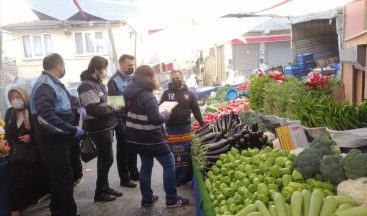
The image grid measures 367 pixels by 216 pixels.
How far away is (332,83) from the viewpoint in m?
4.20

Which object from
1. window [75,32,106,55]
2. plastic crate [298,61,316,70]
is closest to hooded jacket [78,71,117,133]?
plastic crate [298,61,316,70]

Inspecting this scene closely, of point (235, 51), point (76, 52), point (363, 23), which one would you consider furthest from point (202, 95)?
point (76, 52)

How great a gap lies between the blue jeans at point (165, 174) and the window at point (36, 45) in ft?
62.4

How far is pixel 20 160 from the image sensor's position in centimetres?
423

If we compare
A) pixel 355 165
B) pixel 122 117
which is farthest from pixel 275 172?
pixel 122 117

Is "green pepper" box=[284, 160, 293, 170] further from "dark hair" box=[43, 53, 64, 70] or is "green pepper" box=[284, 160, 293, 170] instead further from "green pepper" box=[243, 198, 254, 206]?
"dark hair" box=[43, 53, 64, 70]

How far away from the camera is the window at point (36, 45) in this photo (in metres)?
A: 21.3

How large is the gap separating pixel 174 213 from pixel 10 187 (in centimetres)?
211

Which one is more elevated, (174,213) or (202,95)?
(202,95)

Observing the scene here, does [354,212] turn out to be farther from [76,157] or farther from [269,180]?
[76,157]

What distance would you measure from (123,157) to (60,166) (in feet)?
5.45

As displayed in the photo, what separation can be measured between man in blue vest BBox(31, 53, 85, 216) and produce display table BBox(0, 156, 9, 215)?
61cm

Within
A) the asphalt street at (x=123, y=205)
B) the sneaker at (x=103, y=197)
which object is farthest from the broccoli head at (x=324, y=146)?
the sneaker at (x=103, y=197)

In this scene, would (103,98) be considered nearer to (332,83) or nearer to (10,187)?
(10,187)
